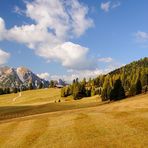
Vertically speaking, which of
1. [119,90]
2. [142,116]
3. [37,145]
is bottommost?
[37,145]

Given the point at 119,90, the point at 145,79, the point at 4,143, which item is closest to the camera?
the point at 4,143

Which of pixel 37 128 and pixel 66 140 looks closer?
pixel 66 140

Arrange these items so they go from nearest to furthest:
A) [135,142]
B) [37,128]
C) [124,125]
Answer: [135,142] → [124,125] → [37,128]

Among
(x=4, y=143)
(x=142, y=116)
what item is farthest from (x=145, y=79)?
(x=4, y=143)

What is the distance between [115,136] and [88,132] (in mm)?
3578

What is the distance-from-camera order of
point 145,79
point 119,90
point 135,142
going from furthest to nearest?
1. point 145,79
2. point 119,90
3. point 135,142

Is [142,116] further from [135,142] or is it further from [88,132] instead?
[135,142]

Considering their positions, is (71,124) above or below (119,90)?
below

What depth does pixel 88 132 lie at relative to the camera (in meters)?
33.5

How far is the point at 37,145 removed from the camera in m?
30.3

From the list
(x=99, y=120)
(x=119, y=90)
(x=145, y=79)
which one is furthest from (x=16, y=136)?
(x=145, y=79)

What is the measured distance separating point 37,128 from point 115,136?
37.3ft

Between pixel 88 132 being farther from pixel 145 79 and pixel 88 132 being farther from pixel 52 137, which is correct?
pixel 145 79

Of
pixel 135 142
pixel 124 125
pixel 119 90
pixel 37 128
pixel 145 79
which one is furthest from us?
pixel 145 79
